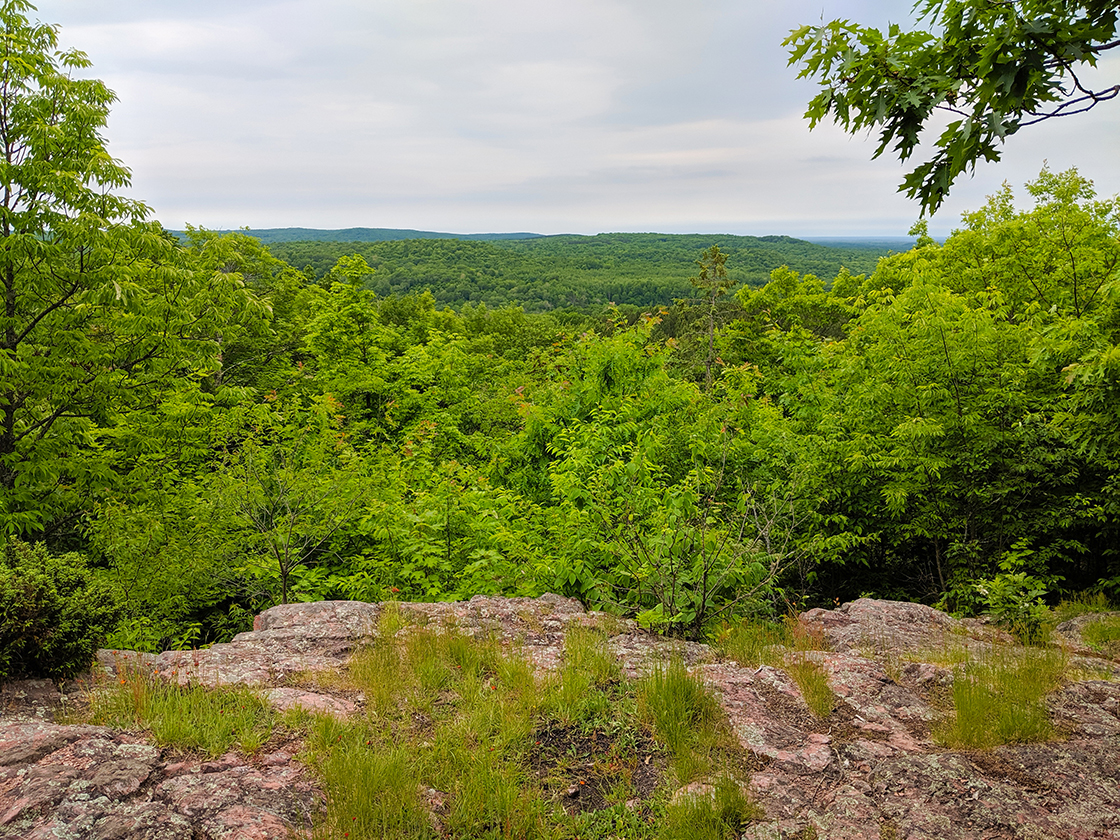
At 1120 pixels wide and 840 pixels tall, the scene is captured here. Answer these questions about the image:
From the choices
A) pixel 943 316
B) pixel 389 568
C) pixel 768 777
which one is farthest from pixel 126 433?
pixel 943 316

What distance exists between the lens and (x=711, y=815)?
2885 millimetres

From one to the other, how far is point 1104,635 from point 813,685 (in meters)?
3.86

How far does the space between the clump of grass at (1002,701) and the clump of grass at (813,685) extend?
2.09ft

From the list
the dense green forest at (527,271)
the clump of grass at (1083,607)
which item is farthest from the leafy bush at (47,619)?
the dense green forest at (527,271)

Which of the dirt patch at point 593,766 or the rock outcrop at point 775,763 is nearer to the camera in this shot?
the rock outcrop at point 775,763

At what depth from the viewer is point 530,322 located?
51250 mm

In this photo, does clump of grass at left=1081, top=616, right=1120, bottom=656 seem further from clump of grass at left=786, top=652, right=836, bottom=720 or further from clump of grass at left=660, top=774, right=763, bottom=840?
clump of grass at left=660, top=774, right=763, bottom=840

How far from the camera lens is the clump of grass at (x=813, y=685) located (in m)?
3.96

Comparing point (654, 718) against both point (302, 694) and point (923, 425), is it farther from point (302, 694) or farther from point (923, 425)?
point (923, 425)

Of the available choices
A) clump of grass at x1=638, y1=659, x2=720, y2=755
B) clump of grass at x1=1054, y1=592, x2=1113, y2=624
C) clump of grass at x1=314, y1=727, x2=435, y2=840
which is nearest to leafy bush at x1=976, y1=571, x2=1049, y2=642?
clump of grass at x1=1054, y1=592, x2=1113, y2=624

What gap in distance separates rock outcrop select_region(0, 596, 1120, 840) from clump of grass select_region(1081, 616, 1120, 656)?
0.64m

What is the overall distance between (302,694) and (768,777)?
118 inches

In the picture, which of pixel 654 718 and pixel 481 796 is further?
pixel 654 718

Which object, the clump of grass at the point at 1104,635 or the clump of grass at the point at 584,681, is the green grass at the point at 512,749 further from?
the clump of grass at the point at 1104,635
